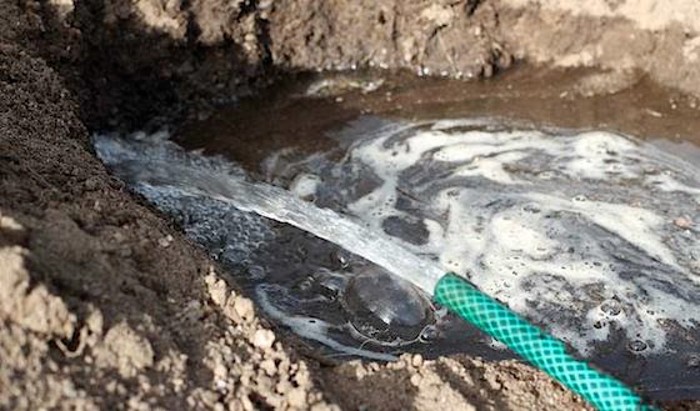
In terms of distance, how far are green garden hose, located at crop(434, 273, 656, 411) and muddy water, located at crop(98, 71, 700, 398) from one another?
2.22ft

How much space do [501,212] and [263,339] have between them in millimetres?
1831

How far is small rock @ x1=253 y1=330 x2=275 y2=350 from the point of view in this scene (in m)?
2.72

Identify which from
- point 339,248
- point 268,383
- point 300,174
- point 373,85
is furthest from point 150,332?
point 373,85

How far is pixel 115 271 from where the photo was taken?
2662 millimetres

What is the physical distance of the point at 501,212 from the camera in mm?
4254

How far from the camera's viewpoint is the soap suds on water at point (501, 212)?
12.3 feet

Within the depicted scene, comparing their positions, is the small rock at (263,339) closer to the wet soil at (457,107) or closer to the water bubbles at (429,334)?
the water bubbles at (429,334)

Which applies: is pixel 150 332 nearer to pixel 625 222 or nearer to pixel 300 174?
pixel 300 174

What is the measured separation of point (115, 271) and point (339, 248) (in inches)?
56.9

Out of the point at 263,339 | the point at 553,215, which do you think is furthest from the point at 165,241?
the point at 553,215

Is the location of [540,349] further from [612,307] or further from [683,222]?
[683,222]

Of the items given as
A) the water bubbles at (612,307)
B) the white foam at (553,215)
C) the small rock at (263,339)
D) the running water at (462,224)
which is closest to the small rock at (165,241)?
the small rock at (263,339)

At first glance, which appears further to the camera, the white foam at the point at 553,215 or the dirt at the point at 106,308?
the white foam at the point at 553,215

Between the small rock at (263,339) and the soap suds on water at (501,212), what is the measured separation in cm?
76
